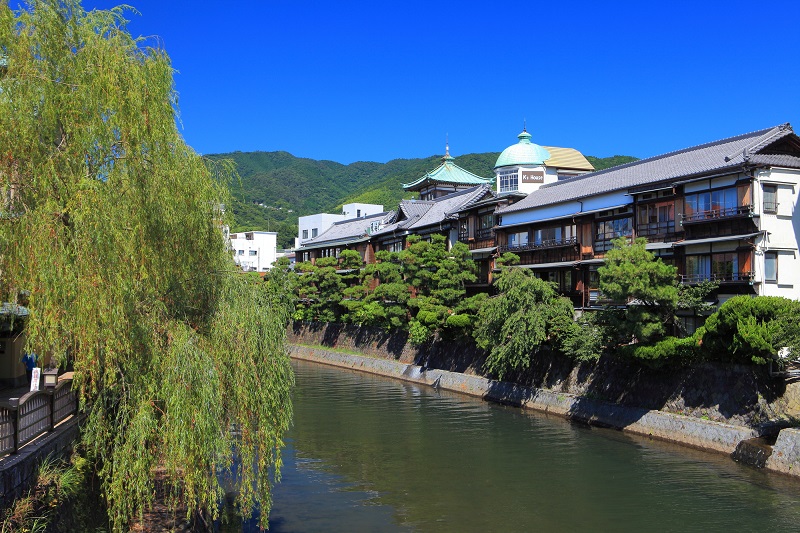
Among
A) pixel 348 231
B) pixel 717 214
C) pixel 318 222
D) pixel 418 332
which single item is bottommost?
pixel 418 332

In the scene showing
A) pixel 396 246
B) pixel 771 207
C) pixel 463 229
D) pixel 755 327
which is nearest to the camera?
pixel 755 327

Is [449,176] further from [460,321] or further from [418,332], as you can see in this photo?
[460,321]

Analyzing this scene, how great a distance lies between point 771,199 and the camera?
1096 inches

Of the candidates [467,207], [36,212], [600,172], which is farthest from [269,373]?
[467,207]

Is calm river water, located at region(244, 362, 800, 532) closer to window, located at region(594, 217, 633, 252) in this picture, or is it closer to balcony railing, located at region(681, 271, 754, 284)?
balcony railing, located at region(681, 271, 754, 284)

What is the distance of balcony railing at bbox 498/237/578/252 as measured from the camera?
1519 inches

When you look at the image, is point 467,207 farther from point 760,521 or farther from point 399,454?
point 760,521

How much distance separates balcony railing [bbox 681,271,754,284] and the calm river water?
7.83 metres

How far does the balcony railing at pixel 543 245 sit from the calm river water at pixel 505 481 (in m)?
11.6

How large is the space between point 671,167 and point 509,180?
1835 centimetres

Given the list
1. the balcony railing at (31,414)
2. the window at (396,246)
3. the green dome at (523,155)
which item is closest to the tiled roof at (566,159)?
the green dome at (523,155)

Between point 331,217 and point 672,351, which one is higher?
point 331,217

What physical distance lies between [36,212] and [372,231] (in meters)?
53.7

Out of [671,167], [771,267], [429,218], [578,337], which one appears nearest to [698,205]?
[771,267]
